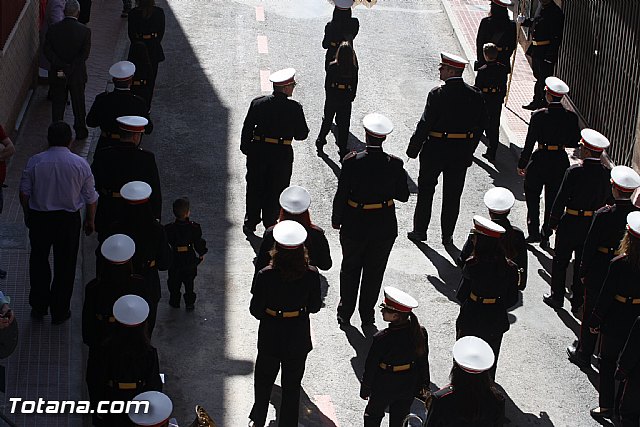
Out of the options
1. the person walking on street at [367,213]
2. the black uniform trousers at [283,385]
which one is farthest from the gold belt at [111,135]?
the black uniform trousers at [283,385]

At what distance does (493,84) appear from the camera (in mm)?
15469

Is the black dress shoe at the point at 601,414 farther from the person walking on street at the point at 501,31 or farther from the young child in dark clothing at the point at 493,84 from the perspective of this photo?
the person walking on street at the point at 501,31

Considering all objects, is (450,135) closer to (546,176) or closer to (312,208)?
(546,176)

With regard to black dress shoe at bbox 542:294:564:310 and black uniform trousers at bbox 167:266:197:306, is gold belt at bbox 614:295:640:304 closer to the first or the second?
black dress shoe at bbox 542:294:564:310

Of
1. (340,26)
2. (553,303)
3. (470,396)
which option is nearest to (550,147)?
(553,303)

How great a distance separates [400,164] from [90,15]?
10061mm

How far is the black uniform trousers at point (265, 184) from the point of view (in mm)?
13195

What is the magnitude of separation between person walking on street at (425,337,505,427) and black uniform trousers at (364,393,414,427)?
46.9 inches

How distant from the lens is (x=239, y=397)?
421 inches

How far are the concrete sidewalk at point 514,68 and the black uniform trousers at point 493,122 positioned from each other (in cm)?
74

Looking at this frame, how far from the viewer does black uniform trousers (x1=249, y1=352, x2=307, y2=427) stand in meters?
9.71

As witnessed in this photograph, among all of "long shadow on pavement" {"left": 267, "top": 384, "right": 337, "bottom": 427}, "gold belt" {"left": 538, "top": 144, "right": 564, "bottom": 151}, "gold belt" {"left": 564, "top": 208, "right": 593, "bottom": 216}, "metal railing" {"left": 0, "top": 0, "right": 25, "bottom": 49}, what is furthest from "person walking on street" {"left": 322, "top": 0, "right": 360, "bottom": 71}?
"long shadow on pavement" {"left": 267, "top": 384, "right": 337, "bottom": 427}

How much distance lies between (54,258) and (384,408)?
345cm

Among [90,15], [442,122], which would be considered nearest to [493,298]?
[442,122]
